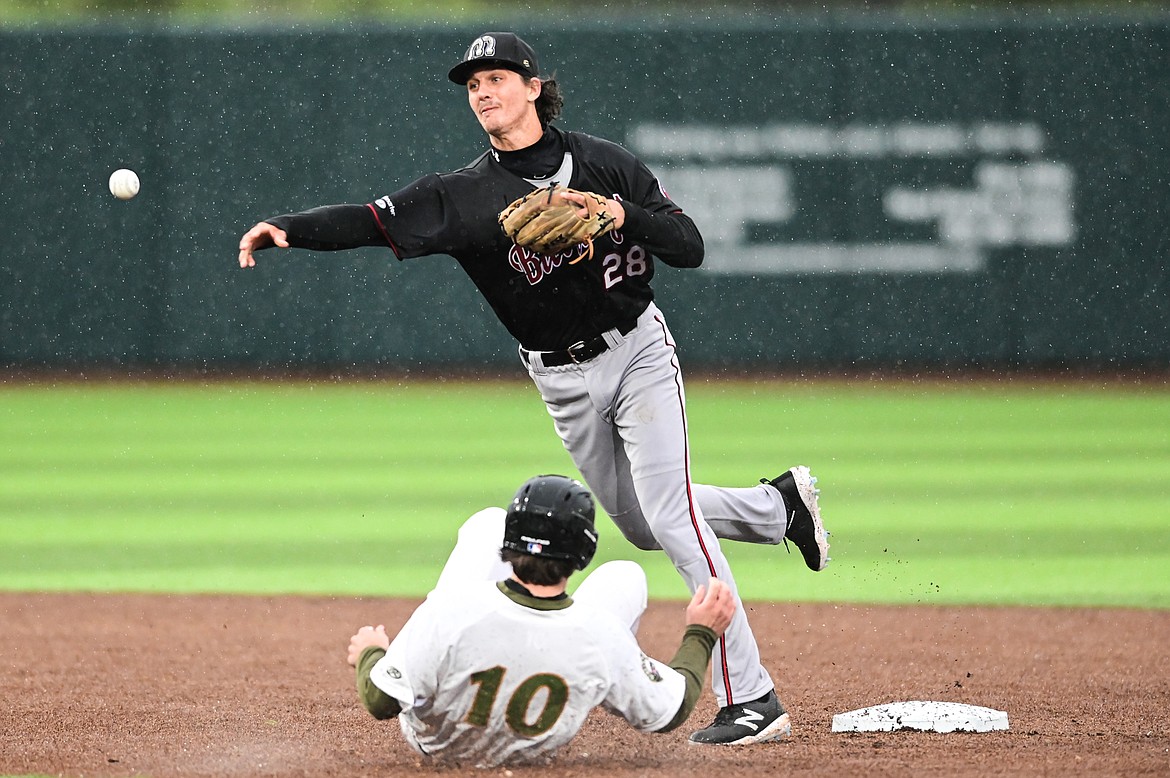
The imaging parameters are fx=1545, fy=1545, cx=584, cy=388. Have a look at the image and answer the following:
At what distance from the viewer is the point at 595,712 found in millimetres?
5023

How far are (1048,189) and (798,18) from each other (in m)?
3.17

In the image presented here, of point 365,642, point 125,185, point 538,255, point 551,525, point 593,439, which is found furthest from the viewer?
point 125,185

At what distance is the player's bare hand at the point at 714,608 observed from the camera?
13.5 feet

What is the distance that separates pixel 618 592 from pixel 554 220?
1.04 m

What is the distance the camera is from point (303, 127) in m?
16.4

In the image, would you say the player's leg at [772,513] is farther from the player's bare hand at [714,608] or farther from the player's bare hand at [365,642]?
the player's bare hand at [365,642]

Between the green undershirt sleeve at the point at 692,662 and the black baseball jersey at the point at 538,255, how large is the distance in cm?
106

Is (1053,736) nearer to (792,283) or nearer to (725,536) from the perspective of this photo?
(725,536)

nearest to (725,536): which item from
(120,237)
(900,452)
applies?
(900,452)

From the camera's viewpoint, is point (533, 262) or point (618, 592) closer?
point (618, 592)

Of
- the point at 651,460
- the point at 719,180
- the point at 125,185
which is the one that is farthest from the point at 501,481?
the point at 719,180

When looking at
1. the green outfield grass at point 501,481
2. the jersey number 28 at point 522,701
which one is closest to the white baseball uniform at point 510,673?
the jersey number 28 at point 522,701

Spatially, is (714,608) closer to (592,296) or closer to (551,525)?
(551,525)

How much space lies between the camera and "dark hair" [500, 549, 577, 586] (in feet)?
12.1
